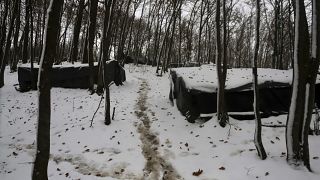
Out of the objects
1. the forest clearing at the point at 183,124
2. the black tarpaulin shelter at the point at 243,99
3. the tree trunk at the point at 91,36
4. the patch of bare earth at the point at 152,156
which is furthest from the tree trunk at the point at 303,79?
the tree trunk at the point at 91,36

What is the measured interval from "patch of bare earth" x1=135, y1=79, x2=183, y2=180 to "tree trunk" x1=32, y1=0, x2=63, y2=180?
2340 millimetres

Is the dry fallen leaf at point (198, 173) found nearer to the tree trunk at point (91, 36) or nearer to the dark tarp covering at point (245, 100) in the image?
the dark tarp covering at point (245, 100)

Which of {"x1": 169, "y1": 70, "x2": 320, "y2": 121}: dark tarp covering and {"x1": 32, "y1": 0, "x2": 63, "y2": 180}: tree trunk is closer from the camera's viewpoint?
{"x1": 32, "y1": 0, "x2": 63, "y2": 180}: tree trunk

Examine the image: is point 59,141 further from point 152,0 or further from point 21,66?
point 152,0

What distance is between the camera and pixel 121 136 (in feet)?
31.2

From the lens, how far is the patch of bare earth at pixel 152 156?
6.86 metres

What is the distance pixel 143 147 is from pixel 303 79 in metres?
4.44

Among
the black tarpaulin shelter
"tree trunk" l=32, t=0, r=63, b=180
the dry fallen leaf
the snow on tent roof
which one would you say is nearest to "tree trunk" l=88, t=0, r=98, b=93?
the snow on tent roof

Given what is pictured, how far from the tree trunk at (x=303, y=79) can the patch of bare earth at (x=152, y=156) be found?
262 centimetres

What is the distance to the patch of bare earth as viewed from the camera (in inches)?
270

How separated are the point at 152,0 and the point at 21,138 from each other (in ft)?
81.8

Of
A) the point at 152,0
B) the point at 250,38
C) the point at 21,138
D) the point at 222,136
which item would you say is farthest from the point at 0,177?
the point at 250,38

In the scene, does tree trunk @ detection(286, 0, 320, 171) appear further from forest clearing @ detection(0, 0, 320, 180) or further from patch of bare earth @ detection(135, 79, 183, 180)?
patch of bare earth @ detection(135, 79, 183, 180)

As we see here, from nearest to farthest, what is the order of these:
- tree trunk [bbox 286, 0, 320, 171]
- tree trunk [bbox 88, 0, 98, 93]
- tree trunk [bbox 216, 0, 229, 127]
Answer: tree trunk [bbox 286, 0, 320, 171]
tree trunk [bbox 216, 0, 229, 127]
tree trunk [bbox 88, 0, 98, 93]
